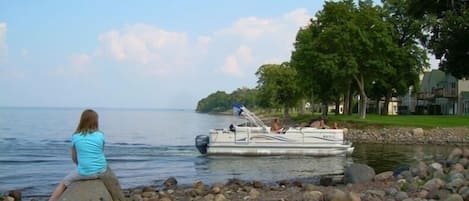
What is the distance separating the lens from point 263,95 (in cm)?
9775

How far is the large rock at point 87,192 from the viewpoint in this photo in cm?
905

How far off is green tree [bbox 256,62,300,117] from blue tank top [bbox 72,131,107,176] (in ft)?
254

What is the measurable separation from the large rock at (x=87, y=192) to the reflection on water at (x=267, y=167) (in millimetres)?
15283

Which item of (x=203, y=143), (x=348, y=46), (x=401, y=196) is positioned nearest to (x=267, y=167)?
(x=203, y=143)

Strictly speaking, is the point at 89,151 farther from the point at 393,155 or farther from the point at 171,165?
the point at 393,155

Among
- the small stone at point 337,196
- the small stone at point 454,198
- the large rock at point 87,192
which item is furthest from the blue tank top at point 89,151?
the small stone at point 454,198

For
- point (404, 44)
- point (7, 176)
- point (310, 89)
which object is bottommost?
point (7, 176)

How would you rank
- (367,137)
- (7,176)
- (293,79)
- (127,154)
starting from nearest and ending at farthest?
(7,176) < (127,154) < (367,137) < (293,79)

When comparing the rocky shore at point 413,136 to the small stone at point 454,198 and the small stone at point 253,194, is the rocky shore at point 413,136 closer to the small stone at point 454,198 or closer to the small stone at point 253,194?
the small stone at point 253,194

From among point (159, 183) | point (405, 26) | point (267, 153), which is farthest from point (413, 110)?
point (159, 183)

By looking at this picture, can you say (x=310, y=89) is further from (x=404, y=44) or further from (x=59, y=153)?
(x=59, y=153)

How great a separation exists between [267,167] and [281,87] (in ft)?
205

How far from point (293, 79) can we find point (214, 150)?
57.0m

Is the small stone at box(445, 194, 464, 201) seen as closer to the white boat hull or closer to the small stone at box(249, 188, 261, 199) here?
the small stone at box(249, 188, 261, 199)
